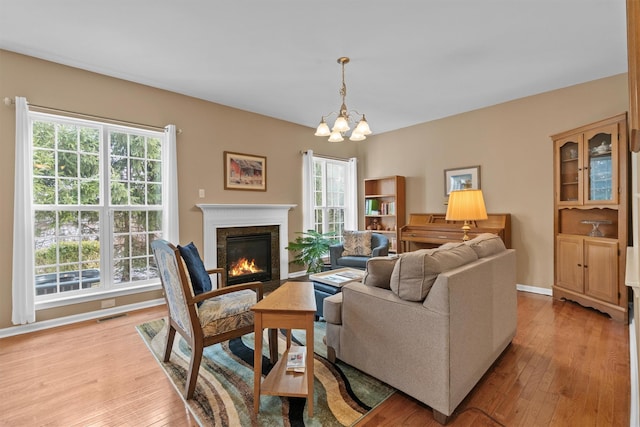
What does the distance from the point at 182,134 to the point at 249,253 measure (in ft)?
6.39

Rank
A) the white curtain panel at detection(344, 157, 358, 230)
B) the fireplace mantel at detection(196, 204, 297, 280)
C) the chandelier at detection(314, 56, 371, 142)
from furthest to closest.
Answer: the white curtain panel at detection(344, 157, 358, 230), the fireplace mantel at detection(196, 204, 297, 280), the chandelier at detection(314, 56, 371, 142)

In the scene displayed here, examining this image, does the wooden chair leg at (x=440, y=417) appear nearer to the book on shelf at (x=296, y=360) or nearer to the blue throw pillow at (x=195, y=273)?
the book on shelf at (x=296, y=360)

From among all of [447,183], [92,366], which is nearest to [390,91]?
[447,183]

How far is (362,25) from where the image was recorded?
8.21ft

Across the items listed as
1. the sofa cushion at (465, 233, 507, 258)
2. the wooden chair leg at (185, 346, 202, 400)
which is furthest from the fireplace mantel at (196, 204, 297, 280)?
the sofa cushion at (465, 233, 507, 258)

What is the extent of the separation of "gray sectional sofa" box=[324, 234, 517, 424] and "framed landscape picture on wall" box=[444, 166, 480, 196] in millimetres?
2692

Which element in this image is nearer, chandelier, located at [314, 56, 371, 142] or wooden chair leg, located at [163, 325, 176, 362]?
wooden chair leg, located at [163, 325, 176, 362]

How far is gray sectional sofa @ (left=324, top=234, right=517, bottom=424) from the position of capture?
1.63 m

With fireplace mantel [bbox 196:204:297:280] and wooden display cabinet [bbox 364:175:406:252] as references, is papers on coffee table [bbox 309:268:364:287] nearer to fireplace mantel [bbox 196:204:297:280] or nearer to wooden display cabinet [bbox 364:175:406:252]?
fireplace mantel [bbox 196:204:297:280]

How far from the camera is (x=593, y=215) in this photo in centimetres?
356

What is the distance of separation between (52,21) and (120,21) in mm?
559

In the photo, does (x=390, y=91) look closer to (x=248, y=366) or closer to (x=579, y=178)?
(x=579, y=178)

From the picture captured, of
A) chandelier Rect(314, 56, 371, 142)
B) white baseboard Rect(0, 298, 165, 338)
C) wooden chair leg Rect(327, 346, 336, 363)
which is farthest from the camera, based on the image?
white baseboard Rect(0, 298, 165, 338)

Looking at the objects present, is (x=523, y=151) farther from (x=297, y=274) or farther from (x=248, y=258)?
(x=248, y=258)
